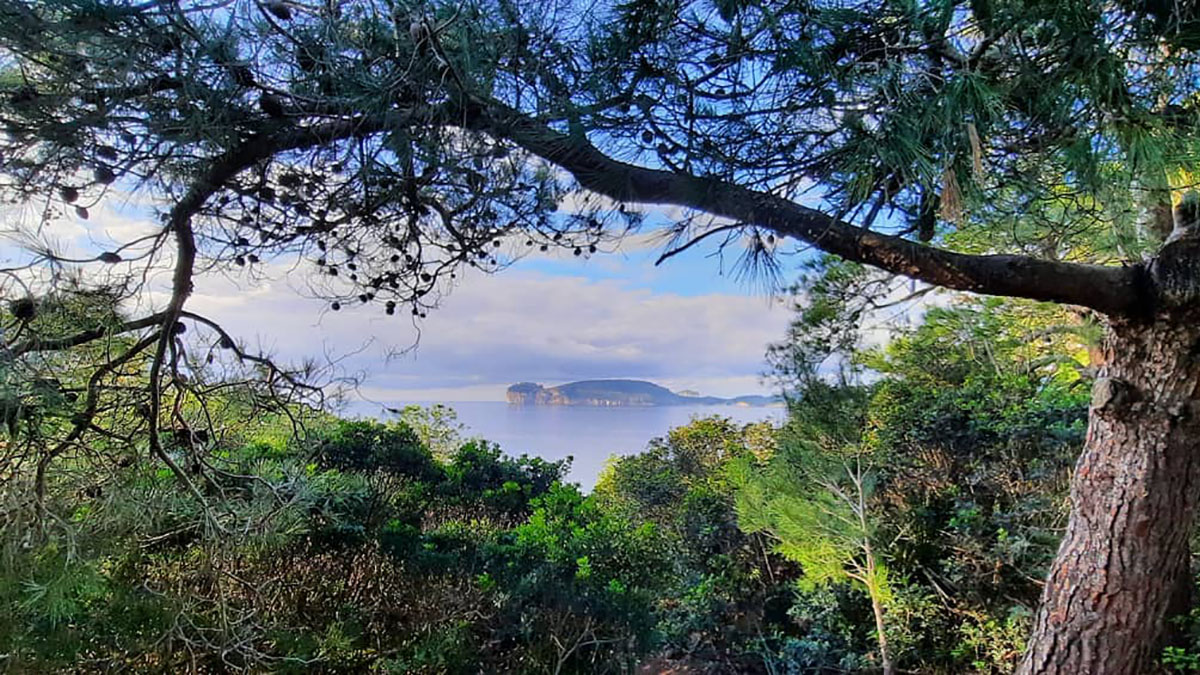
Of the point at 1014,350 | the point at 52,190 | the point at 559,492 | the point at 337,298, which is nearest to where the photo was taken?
the point at 52,190

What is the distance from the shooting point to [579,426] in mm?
3779

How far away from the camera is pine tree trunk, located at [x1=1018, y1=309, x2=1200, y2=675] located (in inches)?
55.4

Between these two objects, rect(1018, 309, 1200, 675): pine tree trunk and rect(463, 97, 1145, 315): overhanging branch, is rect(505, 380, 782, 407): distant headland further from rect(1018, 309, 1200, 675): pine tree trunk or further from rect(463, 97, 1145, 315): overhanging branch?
rect(463, 97, 1145, 315): overhanging branch

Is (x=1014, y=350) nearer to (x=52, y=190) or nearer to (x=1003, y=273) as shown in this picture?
(x=1003, y=273)

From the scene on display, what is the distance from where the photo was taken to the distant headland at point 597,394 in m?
3.55

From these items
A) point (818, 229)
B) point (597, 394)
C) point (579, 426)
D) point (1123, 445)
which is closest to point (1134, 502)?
point (1123, 445)

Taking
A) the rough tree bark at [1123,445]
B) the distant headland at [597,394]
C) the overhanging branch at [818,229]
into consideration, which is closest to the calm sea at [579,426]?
the distant headland at [597,394]

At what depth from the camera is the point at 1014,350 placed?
10.1ft

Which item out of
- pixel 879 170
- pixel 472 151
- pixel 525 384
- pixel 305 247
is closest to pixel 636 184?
pixel 472 151

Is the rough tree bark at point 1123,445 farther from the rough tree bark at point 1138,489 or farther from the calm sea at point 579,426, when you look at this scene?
the calm sea at point 579,426

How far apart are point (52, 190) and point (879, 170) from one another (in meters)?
1.47

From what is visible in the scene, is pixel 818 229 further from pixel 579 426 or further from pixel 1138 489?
pixel 579 426

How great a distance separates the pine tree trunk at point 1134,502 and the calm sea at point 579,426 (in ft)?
5.74

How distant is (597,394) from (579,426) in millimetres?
294
